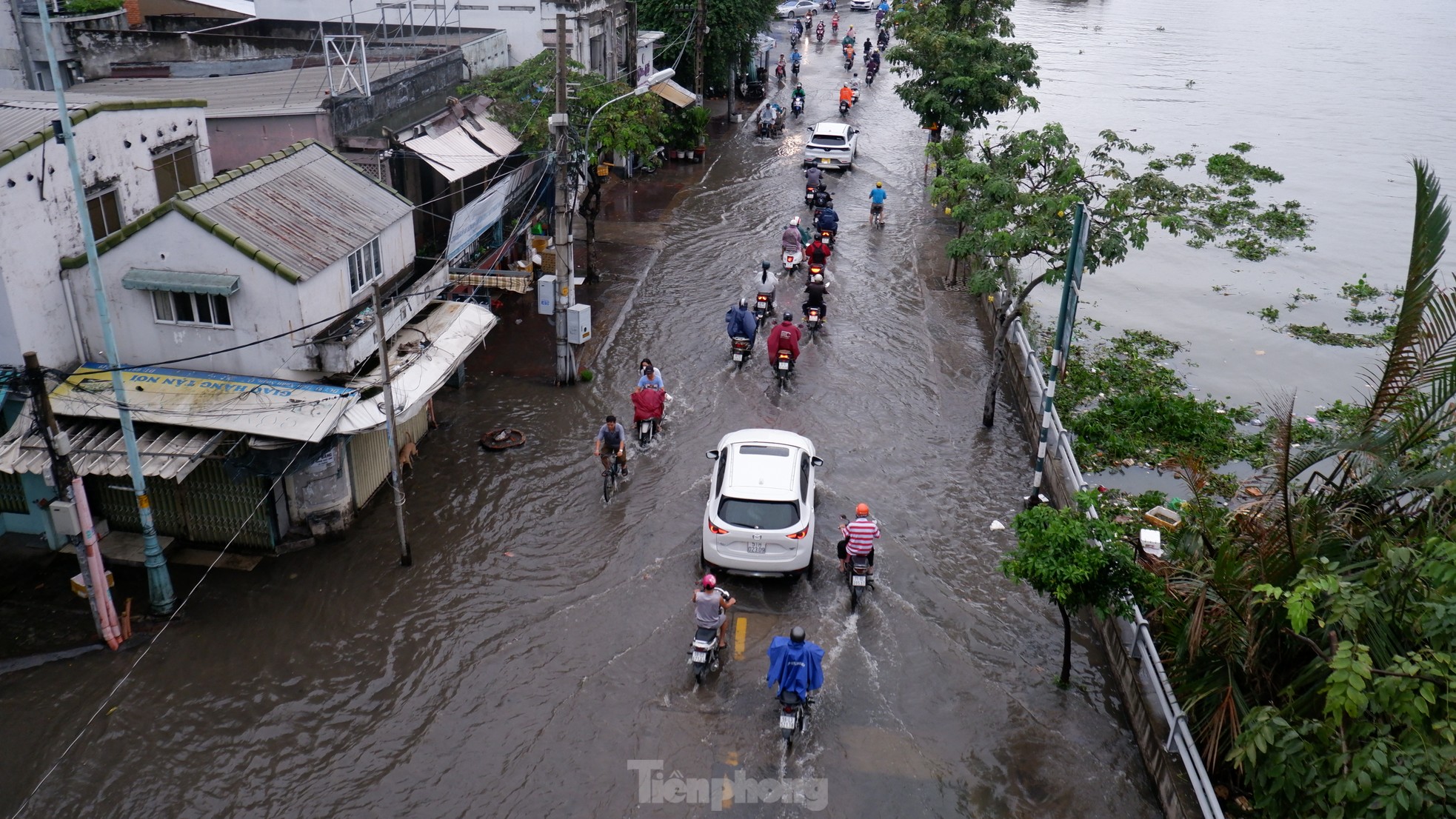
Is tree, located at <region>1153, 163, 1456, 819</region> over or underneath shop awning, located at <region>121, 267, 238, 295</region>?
underneath

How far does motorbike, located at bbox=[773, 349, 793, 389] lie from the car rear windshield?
7083mm

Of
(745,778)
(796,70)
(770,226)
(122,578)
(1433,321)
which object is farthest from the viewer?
(796,70)

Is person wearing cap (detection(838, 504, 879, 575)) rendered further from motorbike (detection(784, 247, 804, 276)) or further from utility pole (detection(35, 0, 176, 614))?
motorbike (detection(784, 247, 804, 276))

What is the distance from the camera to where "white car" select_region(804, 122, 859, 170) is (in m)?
38.3

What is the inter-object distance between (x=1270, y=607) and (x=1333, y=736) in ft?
5.31

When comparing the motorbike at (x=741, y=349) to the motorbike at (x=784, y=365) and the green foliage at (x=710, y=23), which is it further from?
the green foliage at (x=710, y=23)

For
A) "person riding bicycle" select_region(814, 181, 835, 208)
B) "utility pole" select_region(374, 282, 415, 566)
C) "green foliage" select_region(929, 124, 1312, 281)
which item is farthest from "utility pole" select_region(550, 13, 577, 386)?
"person riding bicycle" select_region(814, 181, 835, 208)

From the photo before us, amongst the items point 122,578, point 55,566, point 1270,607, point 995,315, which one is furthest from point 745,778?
point 995,315

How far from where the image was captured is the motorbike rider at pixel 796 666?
11.2m

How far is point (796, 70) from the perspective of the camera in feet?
186

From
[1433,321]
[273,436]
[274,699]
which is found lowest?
[274,699]

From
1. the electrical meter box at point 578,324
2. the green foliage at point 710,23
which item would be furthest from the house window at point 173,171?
the green foliage at point 710,23

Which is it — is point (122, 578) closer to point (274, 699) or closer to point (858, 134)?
point (274, 699)

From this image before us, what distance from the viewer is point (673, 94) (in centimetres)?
3675
